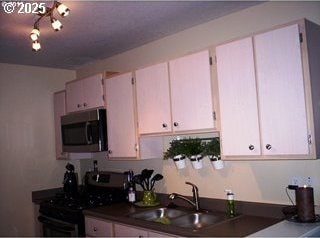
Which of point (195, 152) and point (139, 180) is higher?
point (195, 152)

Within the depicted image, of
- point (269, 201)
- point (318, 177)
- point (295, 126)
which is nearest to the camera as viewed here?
point (295, 126)

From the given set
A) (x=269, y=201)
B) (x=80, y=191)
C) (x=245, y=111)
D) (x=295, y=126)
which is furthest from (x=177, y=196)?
(x=80, y=191)

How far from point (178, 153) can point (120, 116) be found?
0.69m

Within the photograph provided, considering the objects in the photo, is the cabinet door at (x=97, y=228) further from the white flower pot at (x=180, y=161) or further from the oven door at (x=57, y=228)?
the white flower pot at (x=180, y=161)

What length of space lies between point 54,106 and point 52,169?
798 millimetres

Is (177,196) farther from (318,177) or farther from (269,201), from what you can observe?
(318,177)

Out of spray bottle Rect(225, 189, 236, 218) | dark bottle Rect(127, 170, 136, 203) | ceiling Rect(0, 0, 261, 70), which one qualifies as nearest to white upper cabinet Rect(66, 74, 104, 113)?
ceiling Rect(0, 0, 261, 70)

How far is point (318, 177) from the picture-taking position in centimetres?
209

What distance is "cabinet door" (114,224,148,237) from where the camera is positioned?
92.7 inches

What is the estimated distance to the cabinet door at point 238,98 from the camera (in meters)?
2.10

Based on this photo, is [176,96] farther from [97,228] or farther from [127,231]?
[97,228]

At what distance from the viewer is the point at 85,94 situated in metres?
3.42

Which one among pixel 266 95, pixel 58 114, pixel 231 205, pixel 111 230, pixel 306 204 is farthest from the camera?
pixel 58 114

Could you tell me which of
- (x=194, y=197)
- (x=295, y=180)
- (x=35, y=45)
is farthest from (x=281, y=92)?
(x=35, y=45)
